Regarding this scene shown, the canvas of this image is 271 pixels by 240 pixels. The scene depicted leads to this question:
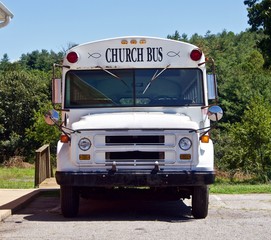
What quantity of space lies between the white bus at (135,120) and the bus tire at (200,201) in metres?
0.01

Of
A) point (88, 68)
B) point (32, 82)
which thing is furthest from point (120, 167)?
point (32, 82)

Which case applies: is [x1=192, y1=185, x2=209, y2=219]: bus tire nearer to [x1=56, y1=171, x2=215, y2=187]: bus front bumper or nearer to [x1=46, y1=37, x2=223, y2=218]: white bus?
[x1=46, y1=37, x2=223, y2=218]: white bus

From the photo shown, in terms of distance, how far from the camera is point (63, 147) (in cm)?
840

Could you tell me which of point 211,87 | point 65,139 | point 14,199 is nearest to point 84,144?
point 65,139

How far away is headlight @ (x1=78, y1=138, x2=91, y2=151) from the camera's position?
8141mm

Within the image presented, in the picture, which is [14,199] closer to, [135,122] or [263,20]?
[135,122]

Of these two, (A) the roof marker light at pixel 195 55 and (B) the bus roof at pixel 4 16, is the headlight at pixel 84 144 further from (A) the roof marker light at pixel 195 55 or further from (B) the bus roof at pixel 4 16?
(B) the bus roof at pixel 4 16

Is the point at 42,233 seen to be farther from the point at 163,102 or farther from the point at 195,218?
the point at 163,102

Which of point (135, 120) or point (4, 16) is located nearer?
point (135, 120)

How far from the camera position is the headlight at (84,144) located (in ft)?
26.7

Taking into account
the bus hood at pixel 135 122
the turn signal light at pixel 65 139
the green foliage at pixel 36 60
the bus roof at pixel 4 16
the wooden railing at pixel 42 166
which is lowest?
the wooden railing at pixel 42 166

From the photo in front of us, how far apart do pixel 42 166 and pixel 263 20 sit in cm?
2171

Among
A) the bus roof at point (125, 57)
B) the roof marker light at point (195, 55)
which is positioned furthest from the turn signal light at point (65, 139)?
the roof marker light at point (195, 55)

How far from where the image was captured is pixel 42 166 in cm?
1430
